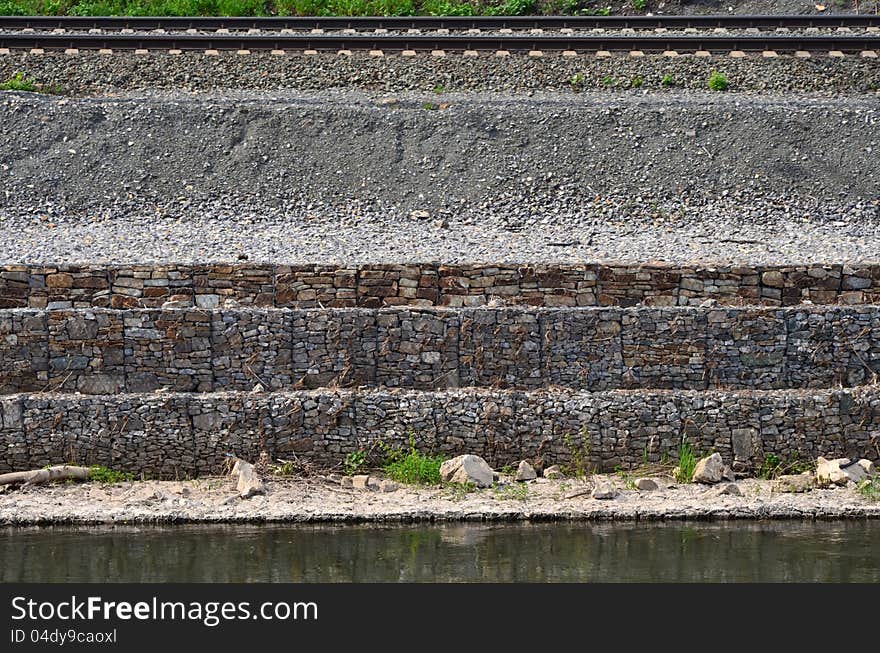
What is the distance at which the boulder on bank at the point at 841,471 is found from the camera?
46.0 feet

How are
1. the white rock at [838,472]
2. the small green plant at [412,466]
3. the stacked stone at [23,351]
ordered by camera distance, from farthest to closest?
the stacked stone at [23,351], the small green plant at [412,466], the white rock at [838,472]

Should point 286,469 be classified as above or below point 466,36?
below

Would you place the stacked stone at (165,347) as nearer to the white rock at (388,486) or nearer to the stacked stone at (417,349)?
the stacked stone at (417,349)

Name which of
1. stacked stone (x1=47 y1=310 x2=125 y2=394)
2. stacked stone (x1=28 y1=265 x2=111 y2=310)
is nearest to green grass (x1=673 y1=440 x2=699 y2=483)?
stacked stone (x1=47 y1=310 x2=125 y2=394)

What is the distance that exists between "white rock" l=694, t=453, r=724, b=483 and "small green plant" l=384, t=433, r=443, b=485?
299 cm

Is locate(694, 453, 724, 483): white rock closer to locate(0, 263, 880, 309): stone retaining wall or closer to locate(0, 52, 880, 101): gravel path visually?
locate(0, 263, 880, 309): stone retaining wall

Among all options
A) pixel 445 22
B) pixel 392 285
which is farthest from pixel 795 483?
pixel 445 22

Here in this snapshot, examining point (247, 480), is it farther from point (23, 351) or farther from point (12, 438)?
point (23, 351)

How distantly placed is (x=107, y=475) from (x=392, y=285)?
457 centimetres

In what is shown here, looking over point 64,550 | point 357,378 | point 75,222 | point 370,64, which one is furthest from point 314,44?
point 64,550

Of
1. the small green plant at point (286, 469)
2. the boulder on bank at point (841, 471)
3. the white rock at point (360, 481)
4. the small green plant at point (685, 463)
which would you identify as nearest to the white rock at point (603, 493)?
the small green plant at point (685, 463)

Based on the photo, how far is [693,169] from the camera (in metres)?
20.2

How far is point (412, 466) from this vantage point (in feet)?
46.6

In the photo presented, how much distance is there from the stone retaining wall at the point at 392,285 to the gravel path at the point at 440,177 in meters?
0.97
